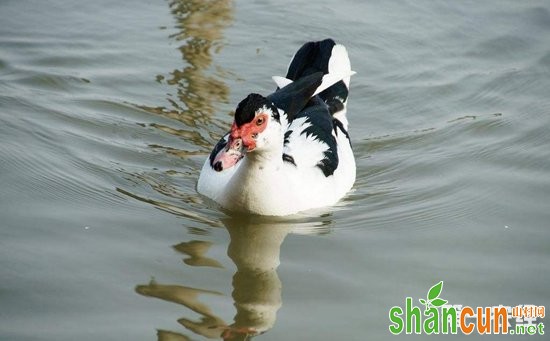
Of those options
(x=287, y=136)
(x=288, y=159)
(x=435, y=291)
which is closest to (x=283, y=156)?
(x=288, y=159)

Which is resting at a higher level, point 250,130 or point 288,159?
point 288,159

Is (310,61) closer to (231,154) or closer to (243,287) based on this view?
(231,154)

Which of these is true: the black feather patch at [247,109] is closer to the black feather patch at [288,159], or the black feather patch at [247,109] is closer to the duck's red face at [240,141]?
the duck's red face at [240,141]

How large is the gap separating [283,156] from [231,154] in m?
1.00

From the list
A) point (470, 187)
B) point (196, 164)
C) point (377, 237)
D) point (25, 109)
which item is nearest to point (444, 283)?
point (377, 237)

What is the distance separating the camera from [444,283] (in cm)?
656

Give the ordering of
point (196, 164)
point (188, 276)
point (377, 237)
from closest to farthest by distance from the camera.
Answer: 1. point (188, 276)
2. point (377, 237)
3. point (196, 164)

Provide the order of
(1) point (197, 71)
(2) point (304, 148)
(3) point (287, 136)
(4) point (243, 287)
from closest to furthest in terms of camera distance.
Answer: (4) point (243, 287) < (2) point (304, 148) < (3) point (287, 136) < (1) point (197, 71)

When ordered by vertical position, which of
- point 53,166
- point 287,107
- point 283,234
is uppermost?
A: point 287,107

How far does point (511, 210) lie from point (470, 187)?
21.6 inches

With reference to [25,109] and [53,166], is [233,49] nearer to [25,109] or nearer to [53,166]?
[25,109]

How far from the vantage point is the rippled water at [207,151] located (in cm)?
614

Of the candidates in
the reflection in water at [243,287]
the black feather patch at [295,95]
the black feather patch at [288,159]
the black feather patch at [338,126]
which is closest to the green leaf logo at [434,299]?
the reflection in water at [243,287]

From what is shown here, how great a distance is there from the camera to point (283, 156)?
7961mm
